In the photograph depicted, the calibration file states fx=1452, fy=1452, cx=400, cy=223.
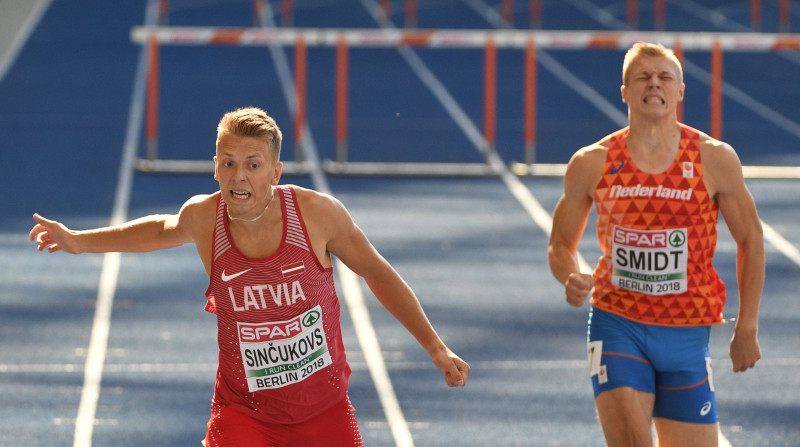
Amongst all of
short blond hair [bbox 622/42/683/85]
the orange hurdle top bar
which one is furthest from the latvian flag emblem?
the orange hurdle top bar

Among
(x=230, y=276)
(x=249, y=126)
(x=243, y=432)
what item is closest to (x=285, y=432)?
(x=243, y=432)

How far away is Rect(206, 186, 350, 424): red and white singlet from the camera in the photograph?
375 centimetres

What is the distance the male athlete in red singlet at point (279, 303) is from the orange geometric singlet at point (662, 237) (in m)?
0.83

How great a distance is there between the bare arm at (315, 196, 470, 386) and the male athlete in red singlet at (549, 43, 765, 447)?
2.31 feet

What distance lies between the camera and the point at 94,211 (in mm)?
10305

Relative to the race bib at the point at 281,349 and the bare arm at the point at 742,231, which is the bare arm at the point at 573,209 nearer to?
the bare arm at the point at 742,231

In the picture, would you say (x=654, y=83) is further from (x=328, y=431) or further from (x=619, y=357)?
(x=328, y=431)

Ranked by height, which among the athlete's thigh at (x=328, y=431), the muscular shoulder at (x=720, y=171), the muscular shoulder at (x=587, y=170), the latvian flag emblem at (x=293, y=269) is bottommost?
the athlete's thigh at (x=328, y=431)

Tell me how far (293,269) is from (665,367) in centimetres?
129

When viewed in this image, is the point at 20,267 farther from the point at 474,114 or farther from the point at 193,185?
the point at 474,114

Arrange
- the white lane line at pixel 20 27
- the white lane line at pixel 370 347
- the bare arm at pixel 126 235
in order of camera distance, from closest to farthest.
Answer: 1. the bare arm at pixel 126 235
2. the white lane line at pixel 370 347
3. the white lane line at pixel 20 27

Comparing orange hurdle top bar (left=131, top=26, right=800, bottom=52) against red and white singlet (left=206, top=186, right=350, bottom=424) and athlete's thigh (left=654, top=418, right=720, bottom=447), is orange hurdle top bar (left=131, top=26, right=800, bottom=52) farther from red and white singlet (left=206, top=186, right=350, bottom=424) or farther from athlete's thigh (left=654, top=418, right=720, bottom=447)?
red and white singlet (left=206, top=186, right=350, bottom=424)

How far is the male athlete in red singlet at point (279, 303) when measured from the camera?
375cm

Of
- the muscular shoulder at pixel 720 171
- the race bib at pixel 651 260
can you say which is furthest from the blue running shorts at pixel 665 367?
the muscular shoulder at pixel 720 171
